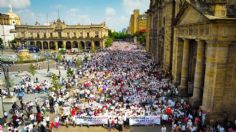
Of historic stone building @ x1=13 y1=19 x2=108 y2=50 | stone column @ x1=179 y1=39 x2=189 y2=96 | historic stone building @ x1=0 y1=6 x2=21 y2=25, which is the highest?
→ historic stone building @ x1=0 y1=6 x2=21 y2=25

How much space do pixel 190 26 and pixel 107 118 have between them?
10.7m

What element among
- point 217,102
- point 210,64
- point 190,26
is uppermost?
point 190,26

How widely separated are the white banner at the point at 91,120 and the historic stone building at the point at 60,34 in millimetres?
71615

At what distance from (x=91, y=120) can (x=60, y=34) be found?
251 feet

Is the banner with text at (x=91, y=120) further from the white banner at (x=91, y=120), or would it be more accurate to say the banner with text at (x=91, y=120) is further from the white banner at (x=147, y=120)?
the white banner at (x=147, y=120)

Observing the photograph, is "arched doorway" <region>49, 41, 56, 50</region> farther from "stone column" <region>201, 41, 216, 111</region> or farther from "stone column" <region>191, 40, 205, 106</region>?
"stone column" <region>201, 41, 216, 111</region>

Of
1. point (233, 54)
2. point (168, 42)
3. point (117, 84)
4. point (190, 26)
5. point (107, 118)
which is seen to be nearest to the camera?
point (233, 54)

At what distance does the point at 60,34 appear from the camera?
8800 centimetres

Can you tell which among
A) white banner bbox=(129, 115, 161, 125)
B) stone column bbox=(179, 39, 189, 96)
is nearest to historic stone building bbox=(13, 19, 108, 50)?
stone column bbox=(179, 39, 189, 96)

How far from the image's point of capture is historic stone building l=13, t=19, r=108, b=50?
87500mm

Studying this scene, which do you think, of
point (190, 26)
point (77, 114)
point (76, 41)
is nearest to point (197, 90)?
point (190, 26)

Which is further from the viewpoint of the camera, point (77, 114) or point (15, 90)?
point (15, 90)

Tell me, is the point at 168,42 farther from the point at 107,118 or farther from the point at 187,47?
the point at 107,118

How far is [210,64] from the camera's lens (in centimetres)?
1536
